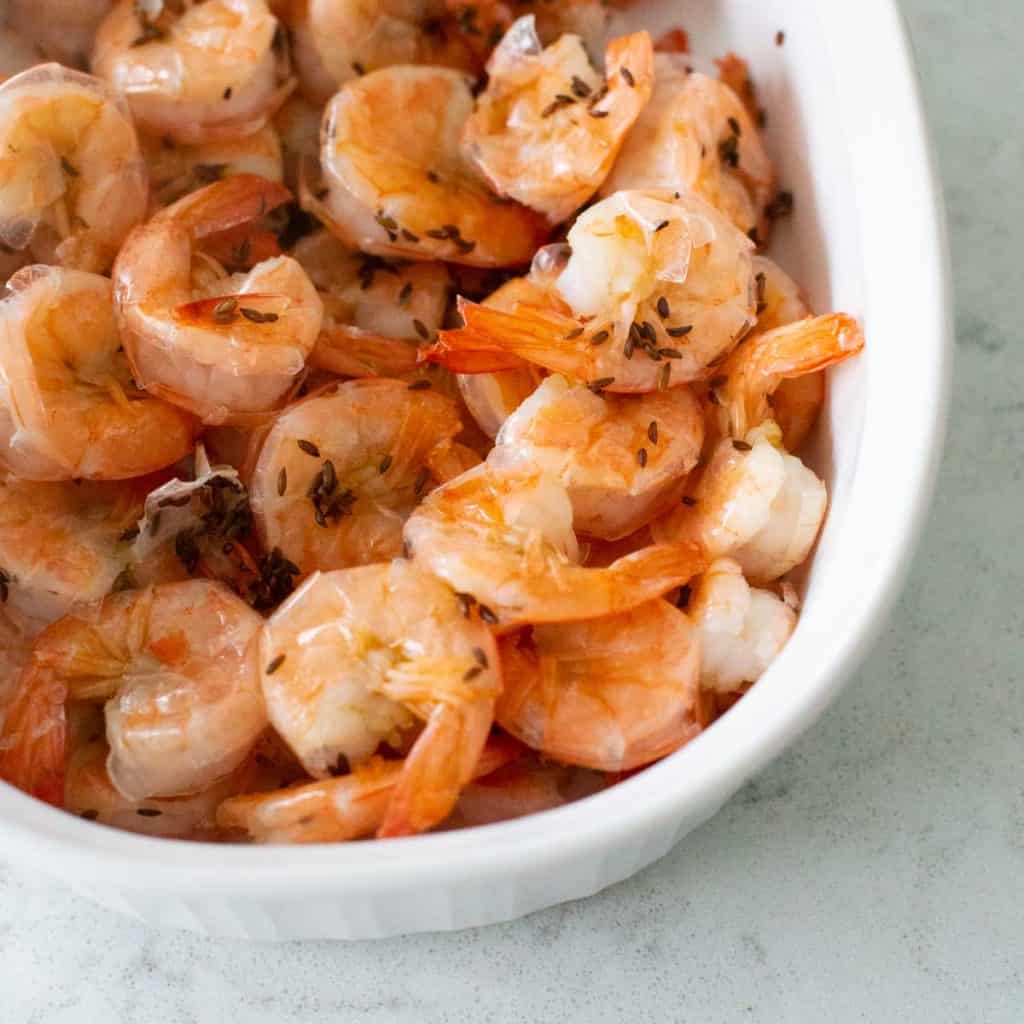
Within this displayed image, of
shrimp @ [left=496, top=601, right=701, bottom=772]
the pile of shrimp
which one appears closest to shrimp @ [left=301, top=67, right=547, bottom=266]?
the pile of shrimp

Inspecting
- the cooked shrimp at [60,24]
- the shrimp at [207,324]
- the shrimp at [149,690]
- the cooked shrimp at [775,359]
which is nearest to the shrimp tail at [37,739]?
the shrimp at [149,690]

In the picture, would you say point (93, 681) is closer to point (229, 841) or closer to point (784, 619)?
point (229, 841)

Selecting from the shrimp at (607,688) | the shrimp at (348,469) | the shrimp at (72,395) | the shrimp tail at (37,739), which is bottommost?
the shrimp tail at (37,739)

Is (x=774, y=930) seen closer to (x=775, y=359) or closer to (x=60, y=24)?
(x=775, y=359)

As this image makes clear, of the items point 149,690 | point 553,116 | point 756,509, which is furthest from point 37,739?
point 553,116

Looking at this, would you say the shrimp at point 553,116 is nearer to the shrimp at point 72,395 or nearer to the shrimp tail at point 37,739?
the shrimp at point 72,395

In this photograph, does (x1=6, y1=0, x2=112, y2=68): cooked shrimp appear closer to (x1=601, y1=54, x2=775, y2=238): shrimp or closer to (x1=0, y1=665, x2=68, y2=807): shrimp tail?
(x1=601, y1=54, x2=775, y2=238): shrimp

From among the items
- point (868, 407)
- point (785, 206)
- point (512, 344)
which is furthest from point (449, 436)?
point (785, 206)
